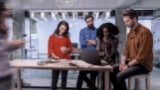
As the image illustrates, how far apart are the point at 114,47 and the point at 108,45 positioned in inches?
3.5

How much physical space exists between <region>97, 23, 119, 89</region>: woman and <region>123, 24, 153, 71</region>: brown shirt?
1.62ft

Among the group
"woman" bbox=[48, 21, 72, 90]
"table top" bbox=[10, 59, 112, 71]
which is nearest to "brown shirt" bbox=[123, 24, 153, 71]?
"table top" bbox=[10, 59, 112, 71]

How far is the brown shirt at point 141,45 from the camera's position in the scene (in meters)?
4.05

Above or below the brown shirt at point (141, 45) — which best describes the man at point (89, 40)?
below

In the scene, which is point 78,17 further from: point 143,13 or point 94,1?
point 143,13

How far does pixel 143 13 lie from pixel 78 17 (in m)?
1.63

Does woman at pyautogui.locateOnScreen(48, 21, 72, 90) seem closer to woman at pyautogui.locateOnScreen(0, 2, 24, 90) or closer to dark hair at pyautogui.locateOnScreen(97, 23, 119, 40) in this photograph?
dark hair at pyautogui.locateOnScreen(97, 23, 119, 40)

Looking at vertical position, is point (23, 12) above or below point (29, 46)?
above

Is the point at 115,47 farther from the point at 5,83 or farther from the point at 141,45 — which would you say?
the point at 5,83

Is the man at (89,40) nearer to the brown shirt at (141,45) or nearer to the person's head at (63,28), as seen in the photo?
the person's head at (63,28)

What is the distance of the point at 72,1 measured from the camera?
676 cm

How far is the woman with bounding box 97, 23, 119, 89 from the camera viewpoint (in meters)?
4.74

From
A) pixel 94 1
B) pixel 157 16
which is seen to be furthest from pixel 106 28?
pixel 157 16

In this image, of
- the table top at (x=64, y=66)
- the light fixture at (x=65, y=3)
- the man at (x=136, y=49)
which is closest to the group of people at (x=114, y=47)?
the man at (x=136, y=49)
